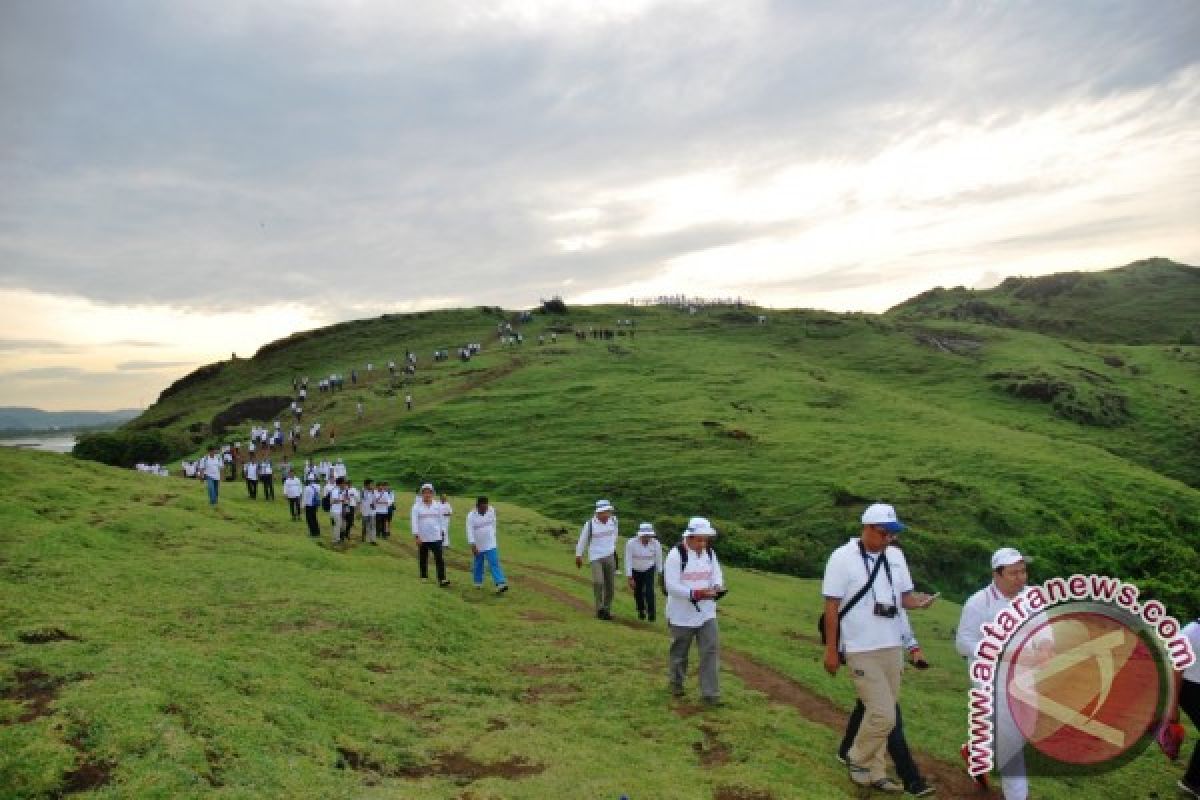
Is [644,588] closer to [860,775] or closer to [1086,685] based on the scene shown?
[860,775]

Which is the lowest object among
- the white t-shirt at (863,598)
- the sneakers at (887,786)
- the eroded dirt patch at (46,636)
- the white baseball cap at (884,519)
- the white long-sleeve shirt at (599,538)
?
the sneakers at (887,786)

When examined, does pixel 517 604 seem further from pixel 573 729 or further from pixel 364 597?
pixel 573 729

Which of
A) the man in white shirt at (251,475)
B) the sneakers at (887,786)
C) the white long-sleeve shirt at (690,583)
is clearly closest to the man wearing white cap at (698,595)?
the white long-sleeve shirt at (690,583)

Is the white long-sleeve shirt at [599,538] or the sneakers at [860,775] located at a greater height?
the white long-sleeve shirt at [599,538]

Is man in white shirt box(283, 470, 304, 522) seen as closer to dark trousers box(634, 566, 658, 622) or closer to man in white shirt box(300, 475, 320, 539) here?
man in white shirt box(300, 475, 320, 539)

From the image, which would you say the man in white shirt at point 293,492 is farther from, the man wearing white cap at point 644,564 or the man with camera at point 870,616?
the man with camera at point 870,616

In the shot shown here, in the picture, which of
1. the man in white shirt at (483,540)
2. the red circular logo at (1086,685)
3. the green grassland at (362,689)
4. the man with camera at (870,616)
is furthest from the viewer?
the man in white shirt at (483,540)

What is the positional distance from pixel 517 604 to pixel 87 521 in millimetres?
12803

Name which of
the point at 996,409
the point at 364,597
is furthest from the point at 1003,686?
the point at 996,409

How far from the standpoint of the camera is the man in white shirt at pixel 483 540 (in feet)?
67.7

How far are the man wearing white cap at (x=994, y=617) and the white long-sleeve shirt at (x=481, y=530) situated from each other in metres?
12.9

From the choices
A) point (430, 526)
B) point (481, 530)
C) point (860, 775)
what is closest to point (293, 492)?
point (430, 526)

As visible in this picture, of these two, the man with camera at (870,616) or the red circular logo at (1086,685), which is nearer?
the red circular logo at (1086,685)
